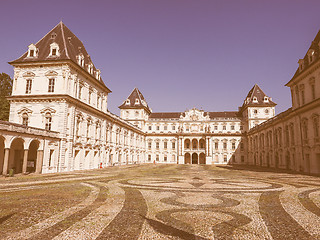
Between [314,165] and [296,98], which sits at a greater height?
[296,98]

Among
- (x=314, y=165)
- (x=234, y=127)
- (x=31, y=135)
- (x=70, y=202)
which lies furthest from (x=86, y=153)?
(x=234, y=127)

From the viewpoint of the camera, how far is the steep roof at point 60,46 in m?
34.2

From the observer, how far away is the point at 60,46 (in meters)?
35.8

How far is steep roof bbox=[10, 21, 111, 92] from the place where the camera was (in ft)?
112

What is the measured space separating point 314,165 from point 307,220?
1099 inches

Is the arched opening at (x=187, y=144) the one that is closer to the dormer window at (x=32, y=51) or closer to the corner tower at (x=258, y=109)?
the corner tower at (x=258, y=109)

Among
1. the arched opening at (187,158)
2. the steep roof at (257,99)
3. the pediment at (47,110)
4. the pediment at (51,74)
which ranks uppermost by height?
the steep roof at (257,99)

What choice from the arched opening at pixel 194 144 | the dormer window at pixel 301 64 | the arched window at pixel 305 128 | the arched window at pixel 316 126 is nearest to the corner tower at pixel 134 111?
the arched opening at pixel 194 144

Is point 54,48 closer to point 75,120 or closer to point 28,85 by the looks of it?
point 28,85

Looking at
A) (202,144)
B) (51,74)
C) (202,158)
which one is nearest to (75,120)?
(51,74)

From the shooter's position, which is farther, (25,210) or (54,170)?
(54,170)

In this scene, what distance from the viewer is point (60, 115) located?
3144cm

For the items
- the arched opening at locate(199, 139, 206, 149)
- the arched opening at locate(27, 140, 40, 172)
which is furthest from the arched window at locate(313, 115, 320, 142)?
the arched opening at locate(199, 139, 206, 149)

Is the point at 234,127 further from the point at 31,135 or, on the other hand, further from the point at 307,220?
the point at 307,220
